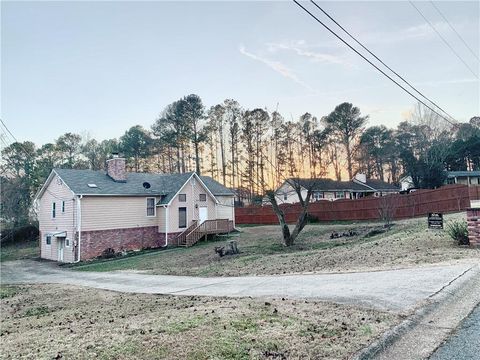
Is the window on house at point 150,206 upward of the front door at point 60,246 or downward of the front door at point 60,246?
upward

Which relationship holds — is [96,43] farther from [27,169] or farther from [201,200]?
[27,169]

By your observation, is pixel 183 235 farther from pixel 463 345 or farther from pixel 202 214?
pixel 463 345

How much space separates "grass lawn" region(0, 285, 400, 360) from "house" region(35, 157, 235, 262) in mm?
17033

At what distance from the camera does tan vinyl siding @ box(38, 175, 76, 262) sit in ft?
81.1

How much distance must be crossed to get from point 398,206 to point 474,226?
1946cm

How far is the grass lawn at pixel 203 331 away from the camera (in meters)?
4.25

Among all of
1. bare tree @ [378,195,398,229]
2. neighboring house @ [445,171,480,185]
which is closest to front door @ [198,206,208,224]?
bare tree @ [378,195,398,229]

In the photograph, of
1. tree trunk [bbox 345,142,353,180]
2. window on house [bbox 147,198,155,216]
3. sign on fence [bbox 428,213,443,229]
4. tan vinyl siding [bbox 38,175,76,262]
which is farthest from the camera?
tree trunk [bbox 345,142,353,180]

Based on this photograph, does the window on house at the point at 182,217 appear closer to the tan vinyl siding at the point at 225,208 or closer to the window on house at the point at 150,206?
the window on house at the point at 150,206

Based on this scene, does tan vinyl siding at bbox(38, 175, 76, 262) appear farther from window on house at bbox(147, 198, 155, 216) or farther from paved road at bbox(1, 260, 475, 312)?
paved road at bbox(1, 260, 475, 312)

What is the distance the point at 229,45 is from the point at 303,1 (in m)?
9.96

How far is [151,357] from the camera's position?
425 centimetres

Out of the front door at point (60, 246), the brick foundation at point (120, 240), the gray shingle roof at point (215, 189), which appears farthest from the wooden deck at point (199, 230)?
the front door at point (60, 246)

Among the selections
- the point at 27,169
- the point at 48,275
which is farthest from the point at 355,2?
the point at 27,169
